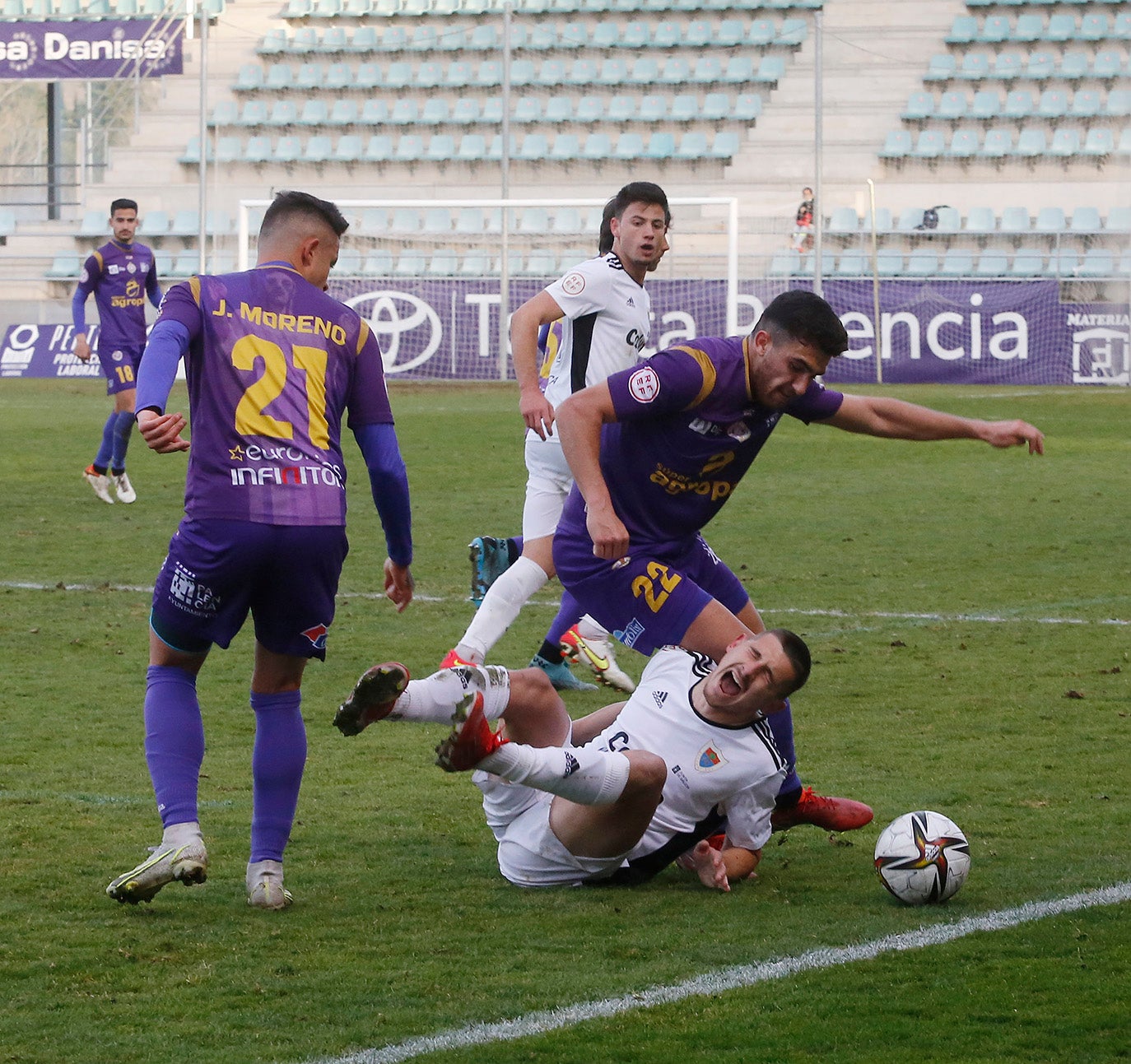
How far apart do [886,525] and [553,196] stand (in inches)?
815

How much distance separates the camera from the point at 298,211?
4387 mm

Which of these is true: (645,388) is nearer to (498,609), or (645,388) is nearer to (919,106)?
(498,609)

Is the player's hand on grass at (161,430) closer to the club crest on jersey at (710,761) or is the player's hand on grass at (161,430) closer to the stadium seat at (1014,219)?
the club crest on jersey at (710,761)

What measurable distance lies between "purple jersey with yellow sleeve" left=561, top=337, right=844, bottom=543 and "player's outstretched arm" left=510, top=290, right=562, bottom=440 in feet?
2.53

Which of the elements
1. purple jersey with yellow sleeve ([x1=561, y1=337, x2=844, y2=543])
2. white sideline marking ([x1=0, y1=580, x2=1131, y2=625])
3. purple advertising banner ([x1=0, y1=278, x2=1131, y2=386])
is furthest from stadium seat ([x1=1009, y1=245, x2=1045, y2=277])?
purple jersey with yellow sleeve ([x1=561, y1=337, x2=844, y2=543])

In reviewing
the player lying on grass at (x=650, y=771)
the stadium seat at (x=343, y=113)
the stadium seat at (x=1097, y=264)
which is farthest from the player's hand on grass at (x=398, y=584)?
the stadium seat at (x=343, y=113)

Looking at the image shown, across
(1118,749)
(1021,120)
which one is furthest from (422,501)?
(1021,120)

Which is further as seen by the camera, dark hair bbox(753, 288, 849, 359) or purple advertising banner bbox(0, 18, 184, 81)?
purple advertising banner bbox(0, 18, 184, 81)

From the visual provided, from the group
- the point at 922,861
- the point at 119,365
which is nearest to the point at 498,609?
the point at 922,861

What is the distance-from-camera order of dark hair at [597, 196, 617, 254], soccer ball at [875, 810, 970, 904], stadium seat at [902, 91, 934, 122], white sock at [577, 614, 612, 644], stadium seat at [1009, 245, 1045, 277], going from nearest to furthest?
1. soccer ball at [875, 810, 970, 904]
2. dark hair at [597, 196, 617, 254]
3. white sock at [577, 614, 612, 644]
4. stadium seat at [1009, 245, 1045, 277]
5. stadium seat at [902, 91, 934, 122]

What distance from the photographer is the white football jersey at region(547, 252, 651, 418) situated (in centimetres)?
689

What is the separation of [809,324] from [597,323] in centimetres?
244

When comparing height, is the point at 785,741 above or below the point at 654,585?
below

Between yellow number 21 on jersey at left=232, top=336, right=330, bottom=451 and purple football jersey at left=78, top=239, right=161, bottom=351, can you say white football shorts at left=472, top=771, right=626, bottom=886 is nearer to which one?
yellow number 21 on jersey at left=232, top=336, right=330, bottom=451
